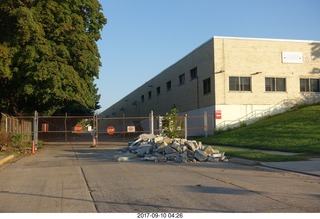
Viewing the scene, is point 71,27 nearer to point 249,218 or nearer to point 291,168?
point 291,168

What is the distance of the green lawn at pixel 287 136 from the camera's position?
22281 mm

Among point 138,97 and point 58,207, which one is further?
point 138,97

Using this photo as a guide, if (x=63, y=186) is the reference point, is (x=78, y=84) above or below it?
above

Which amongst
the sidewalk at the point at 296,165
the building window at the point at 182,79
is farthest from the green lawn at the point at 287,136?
the building window at the point at 182,79

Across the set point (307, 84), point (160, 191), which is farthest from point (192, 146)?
point (307, 84)

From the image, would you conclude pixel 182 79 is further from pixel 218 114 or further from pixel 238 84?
pixel 218 114

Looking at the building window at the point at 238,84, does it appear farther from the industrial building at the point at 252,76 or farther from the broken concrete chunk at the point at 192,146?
the broken concrete chunk at the point at 192,146

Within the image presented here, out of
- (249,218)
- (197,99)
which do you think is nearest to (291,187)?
(249,218)

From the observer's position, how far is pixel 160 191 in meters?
9.62

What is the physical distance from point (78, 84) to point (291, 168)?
60.9 feet

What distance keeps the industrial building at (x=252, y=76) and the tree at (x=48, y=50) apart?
11501 mm

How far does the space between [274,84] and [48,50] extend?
21890 millimetres

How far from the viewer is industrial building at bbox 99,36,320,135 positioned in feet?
125

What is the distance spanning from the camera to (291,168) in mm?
14500
